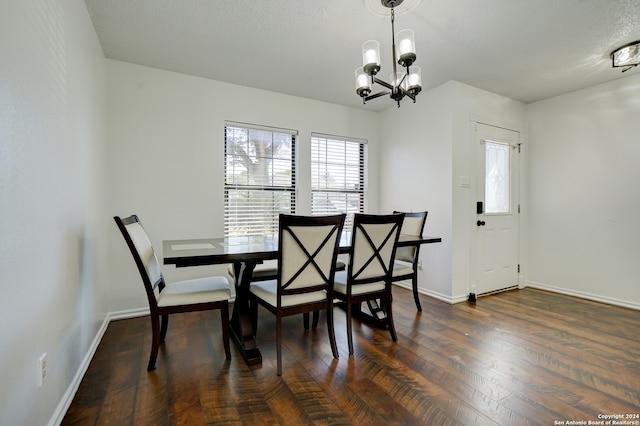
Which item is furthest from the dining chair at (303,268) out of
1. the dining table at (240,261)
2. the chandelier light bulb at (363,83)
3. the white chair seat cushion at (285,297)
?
the chandelier light bulb at (363,83)

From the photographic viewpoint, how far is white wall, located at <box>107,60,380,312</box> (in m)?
2.97

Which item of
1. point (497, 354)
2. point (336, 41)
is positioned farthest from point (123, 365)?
point (336, 41)

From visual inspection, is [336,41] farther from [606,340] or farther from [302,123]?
[606,340]

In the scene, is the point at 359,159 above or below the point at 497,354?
above

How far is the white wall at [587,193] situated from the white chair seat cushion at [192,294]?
13.6 feet

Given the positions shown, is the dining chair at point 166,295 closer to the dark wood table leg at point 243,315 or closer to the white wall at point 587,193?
the dark wood table leg at point 243,315

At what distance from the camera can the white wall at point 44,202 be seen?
1.11 meters

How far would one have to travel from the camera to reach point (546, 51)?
2.79 meters

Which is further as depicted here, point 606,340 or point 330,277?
point 606,340

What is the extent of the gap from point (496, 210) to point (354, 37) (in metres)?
2.86

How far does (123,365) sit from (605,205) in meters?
5.01

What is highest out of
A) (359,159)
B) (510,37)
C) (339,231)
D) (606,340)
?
(510,37)

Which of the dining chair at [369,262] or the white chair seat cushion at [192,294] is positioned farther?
the dining chair at [369,262]

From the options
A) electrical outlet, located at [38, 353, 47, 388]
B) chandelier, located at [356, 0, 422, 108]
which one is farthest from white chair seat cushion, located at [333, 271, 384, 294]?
electrical outlet, located at [38, 353, 47, 388]
